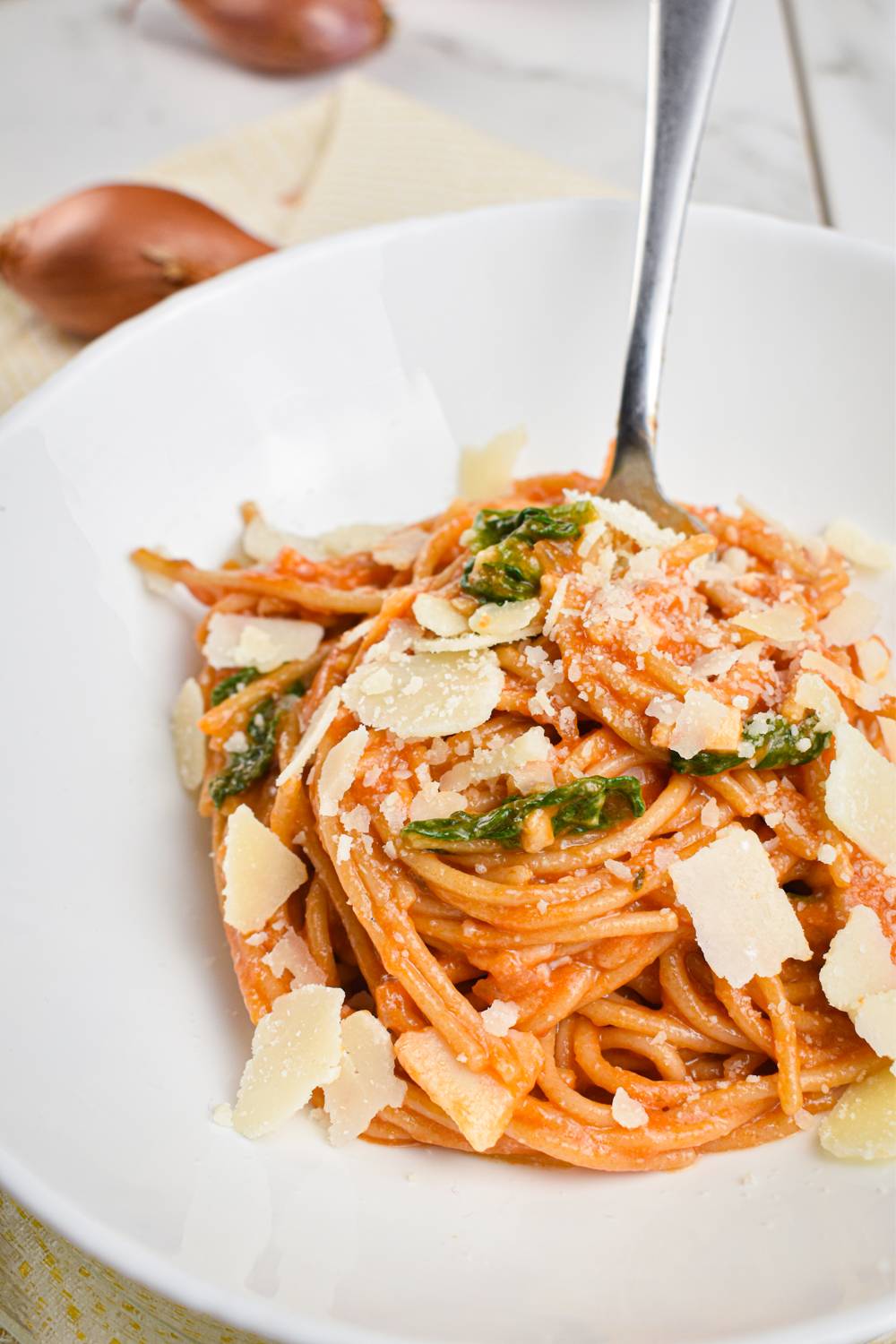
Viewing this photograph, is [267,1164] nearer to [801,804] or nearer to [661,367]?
[801,804]

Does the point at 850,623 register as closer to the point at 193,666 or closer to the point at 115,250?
the point at 193,666

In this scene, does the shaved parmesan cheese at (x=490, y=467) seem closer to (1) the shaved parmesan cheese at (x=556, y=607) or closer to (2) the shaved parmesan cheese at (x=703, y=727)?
(1) the shaved parmesan cheese at (x=556, y=607)

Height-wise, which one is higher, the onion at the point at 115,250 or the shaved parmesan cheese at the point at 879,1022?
the onion at the point at 115,250

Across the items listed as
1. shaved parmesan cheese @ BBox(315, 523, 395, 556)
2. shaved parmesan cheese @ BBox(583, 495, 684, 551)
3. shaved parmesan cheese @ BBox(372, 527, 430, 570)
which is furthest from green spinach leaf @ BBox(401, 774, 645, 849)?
shaved parmesan cheese @ BBox(315, 523, 395, 556)

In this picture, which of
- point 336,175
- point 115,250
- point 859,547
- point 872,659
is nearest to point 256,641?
point 872,659

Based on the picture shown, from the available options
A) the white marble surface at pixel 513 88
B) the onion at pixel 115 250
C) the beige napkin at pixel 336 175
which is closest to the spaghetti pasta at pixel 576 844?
the onion at pixel 115 250

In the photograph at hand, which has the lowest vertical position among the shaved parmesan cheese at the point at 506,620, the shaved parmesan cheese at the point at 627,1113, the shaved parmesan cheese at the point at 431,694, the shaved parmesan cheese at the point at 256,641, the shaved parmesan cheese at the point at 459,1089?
the shaved parmesan cheese at the point at 627,1113

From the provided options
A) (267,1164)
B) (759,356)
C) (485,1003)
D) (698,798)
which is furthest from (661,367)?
(267,1164)
